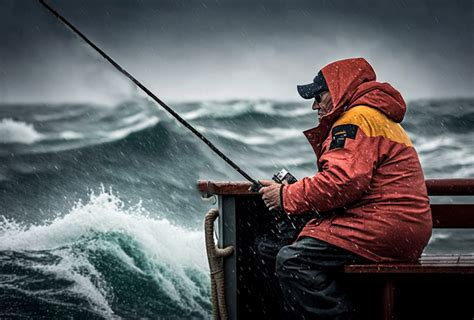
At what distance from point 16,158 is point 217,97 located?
4.78 meters

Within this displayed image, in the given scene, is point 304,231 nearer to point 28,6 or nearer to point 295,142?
point 295,142

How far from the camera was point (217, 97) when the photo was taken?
17.1 meters

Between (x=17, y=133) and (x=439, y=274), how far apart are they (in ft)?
50.3

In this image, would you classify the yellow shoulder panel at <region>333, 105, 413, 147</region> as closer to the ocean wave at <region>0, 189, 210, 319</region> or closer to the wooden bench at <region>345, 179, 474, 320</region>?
the wooden bench at <region>345, 179, 474, 320</region>

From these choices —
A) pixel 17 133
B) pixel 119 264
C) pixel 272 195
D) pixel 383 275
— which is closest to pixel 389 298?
pixel 383 275

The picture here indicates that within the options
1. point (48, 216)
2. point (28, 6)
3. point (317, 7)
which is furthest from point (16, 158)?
point (317, 7)

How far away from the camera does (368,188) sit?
2406mm

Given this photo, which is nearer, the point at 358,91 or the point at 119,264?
the point at 358,91

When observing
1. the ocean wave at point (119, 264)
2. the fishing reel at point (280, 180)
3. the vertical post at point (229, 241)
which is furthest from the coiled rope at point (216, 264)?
the ocean wave at point (119, 264)

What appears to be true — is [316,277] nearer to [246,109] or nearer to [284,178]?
[284,178]

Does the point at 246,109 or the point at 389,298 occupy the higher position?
the point at 246,109

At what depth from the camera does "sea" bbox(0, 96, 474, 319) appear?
1102cm

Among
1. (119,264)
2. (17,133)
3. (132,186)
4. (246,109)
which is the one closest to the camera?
(119,264)

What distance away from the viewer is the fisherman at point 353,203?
2.38m
